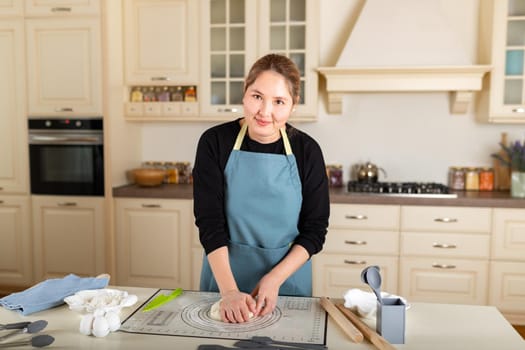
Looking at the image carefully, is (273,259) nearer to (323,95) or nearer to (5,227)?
(323,95)

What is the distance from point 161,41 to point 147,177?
100cm

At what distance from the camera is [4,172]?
Result: 370 cm

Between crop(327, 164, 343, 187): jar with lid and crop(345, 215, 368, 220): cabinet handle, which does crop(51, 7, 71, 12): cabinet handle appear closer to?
crop(327, 164, 343, 187): jar with lid

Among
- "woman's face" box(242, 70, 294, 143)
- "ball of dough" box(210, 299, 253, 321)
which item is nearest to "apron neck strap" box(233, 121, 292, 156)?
"woman's face" box(242, 70, 294, 143)

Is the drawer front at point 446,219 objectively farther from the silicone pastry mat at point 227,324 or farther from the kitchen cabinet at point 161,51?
the silicone pastry mat at point 227,324

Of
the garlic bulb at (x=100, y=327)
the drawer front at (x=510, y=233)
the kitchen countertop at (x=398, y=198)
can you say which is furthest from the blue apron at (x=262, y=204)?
the drawer front at (x=510, y=233)

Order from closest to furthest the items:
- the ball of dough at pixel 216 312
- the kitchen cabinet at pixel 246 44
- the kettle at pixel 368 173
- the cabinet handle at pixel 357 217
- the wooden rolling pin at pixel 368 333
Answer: the wooden rolling pin at pixel 368 333 < the ball of dough at pixel 216 312 < the cabinet handle at pixel 357 217 < the kitchen cabinet at pixel 246 44 < the kettle at pixel 368 173

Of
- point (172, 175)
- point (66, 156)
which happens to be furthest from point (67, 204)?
point (172, 175)

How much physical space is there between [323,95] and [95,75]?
5.44 feet

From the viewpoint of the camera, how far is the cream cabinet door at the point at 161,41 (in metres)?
3.66

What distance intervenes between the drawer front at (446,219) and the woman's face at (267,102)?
199cm

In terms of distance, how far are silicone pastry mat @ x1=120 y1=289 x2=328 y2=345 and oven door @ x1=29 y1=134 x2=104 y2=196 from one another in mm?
2285

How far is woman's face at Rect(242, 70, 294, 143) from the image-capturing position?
150cm

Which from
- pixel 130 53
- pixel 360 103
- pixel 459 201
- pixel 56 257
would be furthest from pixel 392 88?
pixel 56 257
